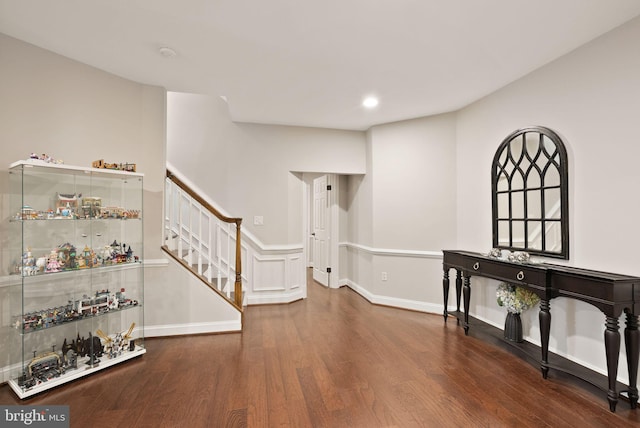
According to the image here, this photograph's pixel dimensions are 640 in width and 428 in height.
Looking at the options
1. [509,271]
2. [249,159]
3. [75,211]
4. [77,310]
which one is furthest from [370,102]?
[77,310]

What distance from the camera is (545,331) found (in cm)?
244

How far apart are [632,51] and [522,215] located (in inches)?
57.3

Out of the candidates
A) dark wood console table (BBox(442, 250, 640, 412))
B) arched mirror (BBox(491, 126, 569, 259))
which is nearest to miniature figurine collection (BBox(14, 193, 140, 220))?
dark wood console table (BBox(442, 250, 640, 412))

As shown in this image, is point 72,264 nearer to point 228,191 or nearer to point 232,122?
point 228,191

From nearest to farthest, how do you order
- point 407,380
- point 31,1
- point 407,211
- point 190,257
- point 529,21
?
point 31,1, point 529,21, point 407,380, point 190,257, point 407,211

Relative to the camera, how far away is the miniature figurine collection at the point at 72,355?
7.53 feet

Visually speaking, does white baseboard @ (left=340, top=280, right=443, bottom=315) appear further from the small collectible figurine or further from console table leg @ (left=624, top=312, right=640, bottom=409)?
the small collectible figurine

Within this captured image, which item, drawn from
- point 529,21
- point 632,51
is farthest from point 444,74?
point 632,51

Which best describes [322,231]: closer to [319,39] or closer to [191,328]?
[191,328]

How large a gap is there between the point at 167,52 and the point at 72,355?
2.60 metres

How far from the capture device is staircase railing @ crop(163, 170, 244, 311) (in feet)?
11.4

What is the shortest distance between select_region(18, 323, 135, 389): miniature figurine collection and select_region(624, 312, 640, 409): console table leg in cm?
383

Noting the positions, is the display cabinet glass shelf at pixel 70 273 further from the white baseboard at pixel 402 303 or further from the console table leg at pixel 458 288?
the console table leg at pixel 458 288

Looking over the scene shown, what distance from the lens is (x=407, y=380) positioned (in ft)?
8.05
